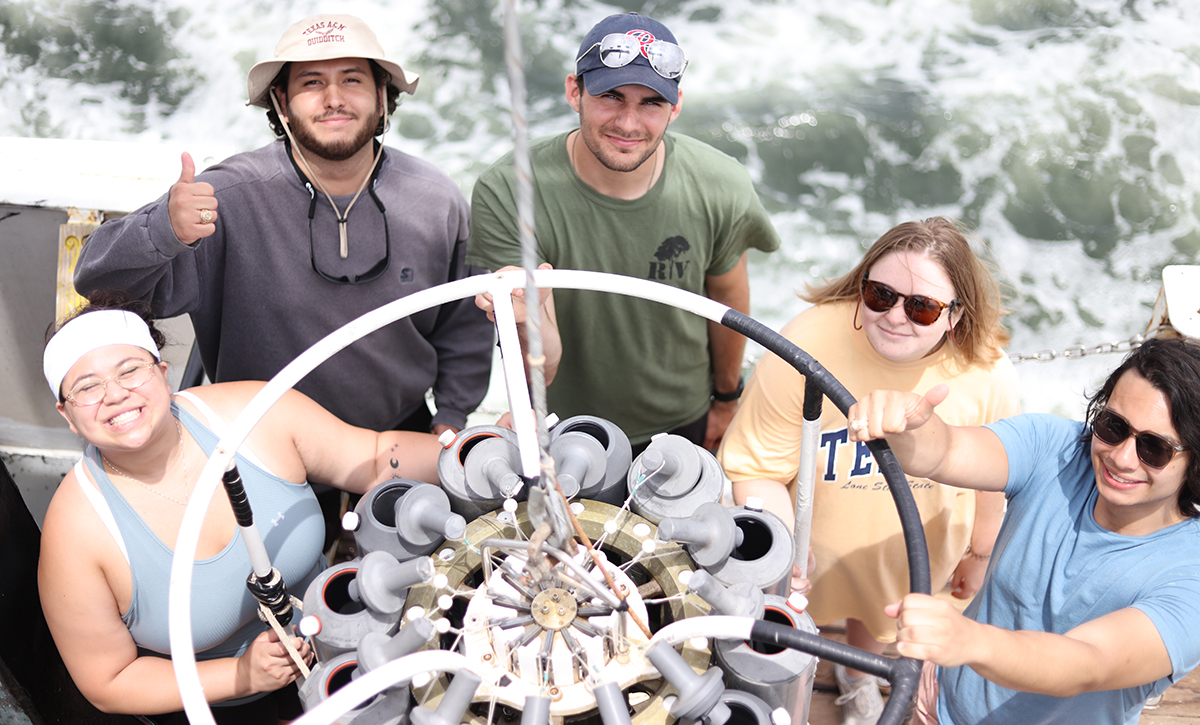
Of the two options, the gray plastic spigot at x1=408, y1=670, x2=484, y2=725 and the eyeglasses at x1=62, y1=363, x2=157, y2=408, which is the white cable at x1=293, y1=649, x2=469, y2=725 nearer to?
the gray plastic spigot at x1=408, y1=670, x2=484, y2=725

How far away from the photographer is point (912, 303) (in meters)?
2.05

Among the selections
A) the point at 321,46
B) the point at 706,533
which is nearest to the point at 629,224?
the point at 321,46

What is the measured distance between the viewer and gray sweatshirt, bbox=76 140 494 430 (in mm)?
A: 2500

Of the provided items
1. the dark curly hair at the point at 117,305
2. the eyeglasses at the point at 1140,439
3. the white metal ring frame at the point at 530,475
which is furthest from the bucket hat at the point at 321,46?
the eyeglasses at the point at 1140,439

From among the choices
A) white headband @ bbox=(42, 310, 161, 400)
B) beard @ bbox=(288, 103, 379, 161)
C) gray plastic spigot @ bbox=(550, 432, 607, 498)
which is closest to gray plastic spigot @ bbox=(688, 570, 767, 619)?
gray plastic spigot @ bbox=(550, 432, 607, 498)

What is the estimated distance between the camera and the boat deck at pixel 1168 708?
2539mm

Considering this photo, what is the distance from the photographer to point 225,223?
98.4 inches

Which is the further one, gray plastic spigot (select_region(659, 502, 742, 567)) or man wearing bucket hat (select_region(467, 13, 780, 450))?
man wearing bucket hat (select_region(467, 13, 780, 450))

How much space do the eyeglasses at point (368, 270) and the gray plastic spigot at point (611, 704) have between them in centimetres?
159

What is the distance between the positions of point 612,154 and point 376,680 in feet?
5.36

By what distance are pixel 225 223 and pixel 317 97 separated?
1.47 feet

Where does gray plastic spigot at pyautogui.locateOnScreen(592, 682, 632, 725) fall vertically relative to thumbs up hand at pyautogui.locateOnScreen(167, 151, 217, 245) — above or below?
below

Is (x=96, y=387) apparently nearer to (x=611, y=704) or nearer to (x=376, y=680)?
(x=376, y=680)

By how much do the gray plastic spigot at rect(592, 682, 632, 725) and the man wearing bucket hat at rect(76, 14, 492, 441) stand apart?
160 cm
